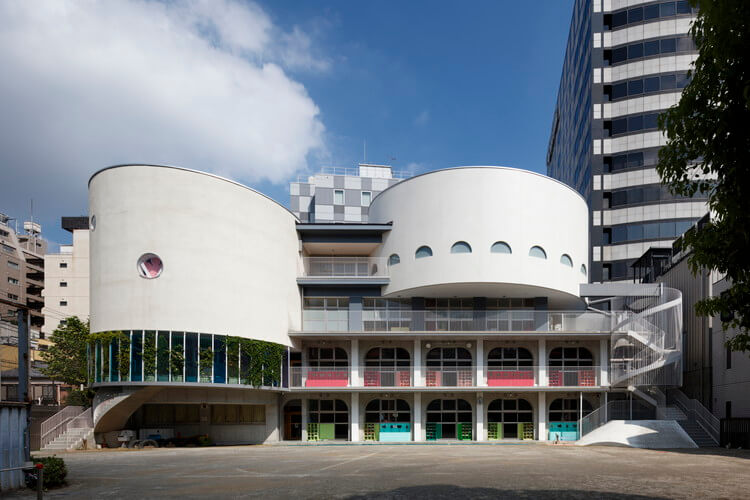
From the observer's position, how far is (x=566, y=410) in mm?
36156

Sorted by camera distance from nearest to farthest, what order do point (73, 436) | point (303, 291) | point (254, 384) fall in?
point (73, 436), point (254, 384), point (303, 291)

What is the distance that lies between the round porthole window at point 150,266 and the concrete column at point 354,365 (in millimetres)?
11997

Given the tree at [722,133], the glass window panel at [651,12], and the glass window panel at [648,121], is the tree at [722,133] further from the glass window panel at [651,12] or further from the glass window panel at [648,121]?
the glass window panel at [651,12]

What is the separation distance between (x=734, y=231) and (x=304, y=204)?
7327 cm

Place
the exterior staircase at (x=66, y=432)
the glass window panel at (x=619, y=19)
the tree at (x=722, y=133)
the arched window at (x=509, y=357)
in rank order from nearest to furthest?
the tree at (x=722, y=133)
the exterior staircase at (x=66, y=432)
the arched window at (x=509, y=357)
the glass window panel at (x=619, y=19)

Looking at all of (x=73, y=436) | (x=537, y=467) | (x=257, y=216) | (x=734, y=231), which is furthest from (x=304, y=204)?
A: (x=734, y=231)

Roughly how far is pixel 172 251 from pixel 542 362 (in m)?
21.5

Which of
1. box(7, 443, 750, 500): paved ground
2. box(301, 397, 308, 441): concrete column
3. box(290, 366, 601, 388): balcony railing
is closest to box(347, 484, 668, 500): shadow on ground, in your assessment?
box(7, 443, 750, 500): paved ground

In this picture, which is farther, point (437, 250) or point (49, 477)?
point (437, 250)

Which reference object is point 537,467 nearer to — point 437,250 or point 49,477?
point 49,477

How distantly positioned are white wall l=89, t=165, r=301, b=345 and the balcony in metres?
5.81

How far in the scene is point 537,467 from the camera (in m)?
18.3

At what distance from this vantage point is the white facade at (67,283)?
73000 mm

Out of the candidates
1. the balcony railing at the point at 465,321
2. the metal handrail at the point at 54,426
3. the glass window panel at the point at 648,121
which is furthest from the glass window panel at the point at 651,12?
the metal handrail at the point at 54,426
